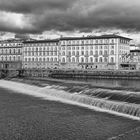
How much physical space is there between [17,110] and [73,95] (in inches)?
389

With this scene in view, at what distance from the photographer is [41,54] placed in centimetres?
15050

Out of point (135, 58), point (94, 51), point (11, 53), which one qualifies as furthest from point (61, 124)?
point (11, 53)

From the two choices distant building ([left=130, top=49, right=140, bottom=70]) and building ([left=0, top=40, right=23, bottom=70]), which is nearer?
distant building ([left=130, top=49, right=140, bottom=70])

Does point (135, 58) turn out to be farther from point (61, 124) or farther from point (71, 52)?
point (61, 124)

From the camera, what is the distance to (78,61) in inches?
5517

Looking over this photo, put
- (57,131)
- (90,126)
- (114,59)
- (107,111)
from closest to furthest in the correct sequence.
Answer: (57,131) < (90,126) < (107,111) < (114,59)

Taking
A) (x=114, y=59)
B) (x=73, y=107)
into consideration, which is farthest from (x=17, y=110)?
(x=114, y=59)

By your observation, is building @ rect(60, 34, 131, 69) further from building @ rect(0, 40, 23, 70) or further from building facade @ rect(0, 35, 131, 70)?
building @ rect(0, 40, 23, 70)

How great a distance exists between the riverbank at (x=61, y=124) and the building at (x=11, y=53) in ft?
442

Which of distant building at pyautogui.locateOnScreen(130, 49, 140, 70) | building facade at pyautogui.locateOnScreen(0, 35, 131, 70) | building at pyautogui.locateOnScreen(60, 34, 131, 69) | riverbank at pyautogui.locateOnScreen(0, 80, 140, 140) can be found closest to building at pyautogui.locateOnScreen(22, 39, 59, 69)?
building facade at pyautogui.locateOnScreen(0, 35, 131, 70)

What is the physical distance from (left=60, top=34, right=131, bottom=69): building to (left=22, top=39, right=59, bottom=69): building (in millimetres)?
4815

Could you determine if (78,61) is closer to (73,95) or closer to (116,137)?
(73,95)

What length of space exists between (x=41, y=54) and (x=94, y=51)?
31.9 metres

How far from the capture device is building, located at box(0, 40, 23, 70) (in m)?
160
